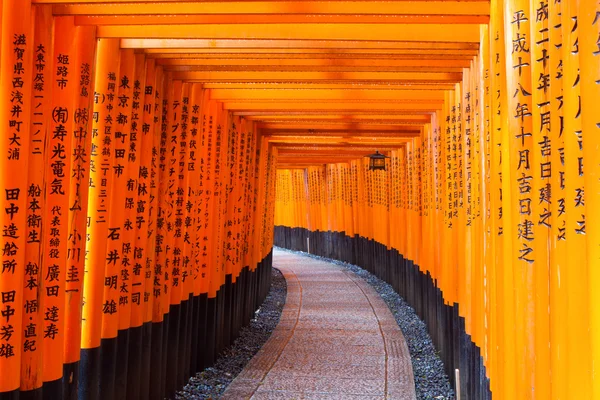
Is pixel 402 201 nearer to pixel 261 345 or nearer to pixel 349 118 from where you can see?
pixel 349 118

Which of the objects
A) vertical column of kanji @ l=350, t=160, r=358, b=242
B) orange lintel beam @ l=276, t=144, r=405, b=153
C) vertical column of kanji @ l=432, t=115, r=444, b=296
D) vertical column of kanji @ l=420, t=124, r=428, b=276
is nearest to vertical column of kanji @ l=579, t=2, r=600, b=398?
vertical column of kanji @ l=432, t=115, r=444, b=296

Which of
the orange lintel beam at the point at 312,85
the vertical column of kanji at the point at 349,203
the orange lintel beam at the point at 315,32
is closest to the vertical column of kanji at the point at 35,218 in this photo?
the orange lintel beam at the point at 315,32

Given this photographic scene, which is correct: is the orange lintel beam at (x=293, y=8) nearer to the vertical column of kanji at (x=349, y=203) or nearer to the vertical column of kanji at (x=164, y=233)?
the vertical column of kanji at (x=164, y=233)

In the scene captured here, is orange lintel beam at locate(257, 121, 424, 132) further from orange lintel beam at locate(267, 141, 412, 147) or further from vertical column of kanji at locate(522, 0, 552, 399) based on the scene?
vertical column of kanji at locate(522, 0, 552, 399)

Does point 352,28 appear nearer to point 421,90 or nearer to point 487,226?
point 487,226

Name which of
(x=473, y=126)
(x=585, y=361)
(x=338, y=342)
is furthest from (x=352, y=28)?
(x=338, y=342)

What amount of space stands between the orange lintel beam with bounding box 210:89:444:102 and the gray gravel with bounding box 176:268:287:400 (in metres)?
3.46

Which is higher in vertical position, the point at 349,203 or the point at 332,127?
the point at 332,127

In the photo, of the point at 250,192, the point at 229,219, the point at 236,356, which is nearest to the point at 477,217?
the point at 236,356

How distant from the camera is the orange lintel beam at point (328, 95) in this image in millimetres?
8672

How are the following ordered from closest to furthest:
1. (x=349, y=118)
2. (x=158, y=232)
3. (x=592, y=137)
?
(x=592, y=137)
(x=158, y=232)
(x=349, y=118)

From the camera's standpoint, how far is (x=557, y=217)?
2.66 m

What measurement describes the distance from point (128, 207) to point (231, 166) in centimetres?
454

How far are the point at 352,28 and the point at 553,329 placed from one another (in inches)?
137
